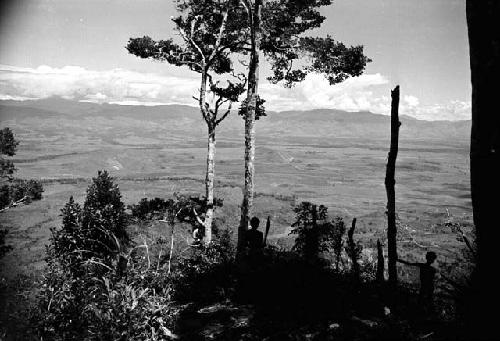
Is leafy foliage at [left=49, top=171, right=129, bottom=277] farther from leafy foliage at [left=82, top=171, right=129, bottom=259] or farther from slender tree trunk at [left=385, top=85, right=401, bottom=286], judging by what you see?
slender tree trunk at [left=385, top=85, right=401, bottom=286]

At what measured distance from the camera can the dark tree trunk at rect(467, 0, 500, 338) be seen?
3.06m

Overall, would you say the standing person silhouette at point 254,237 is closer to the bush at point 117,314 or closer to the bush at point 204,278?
the bush at point 204,278

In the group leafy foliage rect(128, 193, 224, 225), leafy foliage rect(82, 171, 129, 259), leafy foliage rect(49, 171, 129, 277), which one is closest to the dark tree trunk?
leafy foliage rect(128, 193, 224, 225)

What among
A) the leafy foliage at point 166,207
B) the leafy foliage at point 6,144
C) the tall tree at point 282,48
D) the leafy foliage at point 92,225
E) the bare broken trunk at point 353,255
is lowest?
the leafy foliage at point 92,225

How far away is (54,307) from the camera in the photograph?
9461mm

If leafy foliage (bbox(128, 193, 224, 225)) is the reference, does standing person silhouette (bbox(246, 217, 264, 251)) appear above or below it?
above

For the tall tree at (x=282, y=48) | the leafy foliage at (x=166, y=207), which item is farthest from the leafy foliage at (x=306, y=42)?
the leafy foliage at (x=166, y=207)

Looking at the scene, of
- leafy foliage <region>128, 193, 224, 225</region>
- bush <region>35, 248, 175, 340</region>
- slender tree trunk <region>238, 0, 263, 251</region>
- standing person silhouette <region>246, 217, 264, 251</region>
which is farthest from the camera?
leafy foliage <region>128, 193, 224, 225</region>

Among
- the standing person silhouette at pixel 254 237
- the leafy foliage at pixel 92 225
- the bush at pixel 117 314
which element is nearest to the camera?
the bush at pixel 117 314

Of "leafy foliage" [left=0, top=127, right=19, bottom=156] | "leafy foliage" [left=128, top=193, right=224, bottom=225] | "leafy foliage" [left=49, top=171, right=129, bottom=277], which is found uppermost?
"leafy foliage" [left=0, top=127, right=19, bottom=156]

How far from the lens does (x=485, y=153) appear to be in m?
3.16

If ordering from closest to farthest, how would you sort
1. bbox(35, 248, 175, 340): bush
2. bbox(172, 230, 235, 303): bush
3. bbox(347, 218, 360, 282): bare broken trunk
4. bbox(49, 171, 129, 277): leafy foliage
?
bbox(35, 248, 175, 340): bush → bbox(172, 230, 235, 303): bush → bbox(347, 218, 360, 282): bare broken trunk → bbox(49, 171, 129, 277): leafy foliage

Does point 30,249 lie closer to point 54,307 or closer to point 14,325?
point 14,325

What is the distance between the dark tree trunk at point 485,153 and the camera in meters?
3.06
